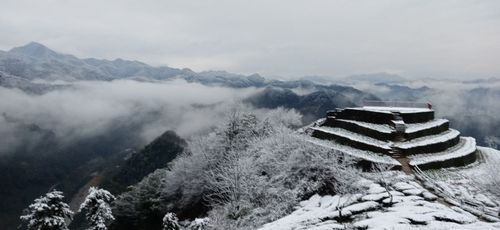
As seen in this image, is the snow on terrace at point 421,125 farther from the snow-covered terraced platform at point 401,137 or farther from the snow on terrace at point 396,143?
the snow on terrace at point 396,143

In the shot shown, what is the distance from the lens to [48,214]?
79.1ft

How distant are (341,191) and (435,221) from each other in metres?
7.67

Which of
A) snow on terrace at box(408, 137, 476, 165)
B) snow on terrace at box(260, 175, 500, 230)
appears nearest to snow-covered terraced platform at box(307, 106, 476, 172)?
snow on terrace at box(408, 137, 476, 165)

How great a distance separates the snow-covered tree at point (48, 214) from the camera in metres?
23.6

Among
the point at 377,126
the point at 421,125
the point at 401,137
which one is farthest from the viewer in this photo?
the point at 421,125

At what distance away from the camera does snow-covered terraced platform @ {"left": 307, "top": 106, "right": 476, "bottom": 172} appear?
1105 inches

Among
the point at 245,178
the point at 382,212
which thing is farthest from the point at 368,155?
the point at 382,212

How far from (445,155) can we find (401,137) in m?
3.62

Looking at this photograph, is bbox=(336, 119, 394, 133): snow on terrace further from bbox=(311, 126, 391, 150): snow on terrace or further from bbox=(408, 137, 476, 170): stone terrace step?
bbox=(408, 137, 476, 170): stone terrace step

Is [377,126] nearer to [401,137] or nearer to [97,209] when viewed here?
[401,137]

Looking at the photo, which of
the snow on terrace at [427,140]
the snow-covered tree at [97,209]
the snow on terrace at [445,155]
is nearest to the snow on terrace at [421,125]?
the snow on terrace at [427,140]

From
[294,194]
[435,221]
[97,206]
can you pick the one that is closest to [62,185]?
[97,206]

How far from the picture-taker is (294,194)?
2325 centimetres

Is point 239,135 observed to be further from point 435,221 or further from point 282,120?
point 435,221
